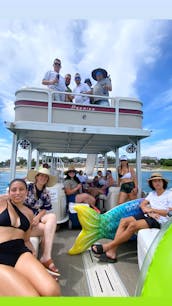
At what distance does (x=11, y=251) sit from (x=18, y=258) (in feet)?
0.20

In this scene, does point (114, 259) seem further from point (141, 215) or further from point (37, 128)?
point (37, 128)

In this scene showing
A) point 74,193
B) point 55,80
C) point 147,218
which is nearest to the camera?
point 147,218

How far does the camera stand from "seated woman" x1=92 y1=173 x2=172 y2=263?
2.16 metres

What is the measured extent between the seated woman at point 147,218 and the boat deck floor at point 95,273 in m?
0.11

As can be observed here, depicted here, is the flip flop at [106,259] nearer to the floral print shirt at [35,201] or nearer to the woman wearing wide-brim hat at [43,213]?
the woman wearing wide-brim hat at [43,213]

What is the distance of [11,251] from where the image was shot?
135 centimetres

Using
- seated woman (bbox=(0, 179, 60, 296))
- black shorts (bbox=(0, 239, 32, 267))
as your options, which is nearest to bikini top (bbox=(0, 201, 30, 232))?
seated woman (bbox=(0, 179, 60, 296))

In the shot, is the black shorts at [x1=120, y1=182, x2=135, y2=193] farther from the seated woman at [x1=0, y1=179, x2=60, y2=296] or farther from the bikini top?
the bikini top

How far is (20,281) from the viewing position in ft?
3.66

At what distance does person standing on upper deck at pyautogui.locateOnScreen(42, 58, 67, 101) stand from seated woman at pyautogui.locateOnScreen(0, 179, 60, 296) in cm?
263

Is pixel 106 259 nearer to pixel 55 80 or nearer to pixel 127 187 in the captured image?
pixel 127 187

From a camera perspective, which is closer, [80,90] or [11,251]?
[11,251]

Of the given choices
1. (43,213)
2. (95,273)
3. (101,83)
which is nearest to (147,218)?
(95,273)

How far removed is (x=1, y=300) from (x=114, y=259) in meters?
1.85
